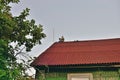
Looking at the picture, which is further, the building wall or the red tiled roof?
the red tiled roof

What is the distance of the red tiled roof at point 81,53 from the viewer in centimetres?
2048

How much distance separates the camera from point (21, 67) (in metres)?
18.5

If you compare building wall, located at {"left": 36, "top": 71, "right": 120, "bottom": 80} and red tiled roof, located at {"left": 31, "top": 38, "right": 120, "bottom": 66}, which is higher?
red tiled roof, located at {"left": 31, "top": 38, "right": 120, "bottom": 66}

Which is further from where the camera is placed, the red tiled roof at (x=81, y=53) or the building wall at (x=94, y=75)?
the red tiled roof at (x=81, y=53)

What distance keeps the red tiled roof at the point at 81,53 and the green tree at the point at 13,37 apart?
2034mm

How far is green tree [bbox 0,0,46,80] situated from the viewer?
17125 mm

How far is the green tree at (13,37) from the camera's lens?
56.2 feet

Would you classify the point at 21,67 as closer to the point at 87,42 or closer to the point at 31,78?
the point at 31,78

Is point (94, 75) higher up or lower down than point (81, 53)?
lower down

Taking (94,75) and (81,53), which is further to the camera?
(81,53)

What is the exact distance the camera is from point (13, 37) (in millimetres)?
19391

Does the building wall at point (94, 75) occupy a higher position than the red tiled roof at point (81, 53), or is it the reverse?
the red tiled roof at point (81, 53)

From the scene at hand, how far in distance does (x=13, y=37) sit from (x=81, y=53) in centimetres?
464

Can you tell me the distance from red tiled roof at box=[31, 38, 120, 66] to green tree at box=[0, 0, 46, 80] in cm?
203
